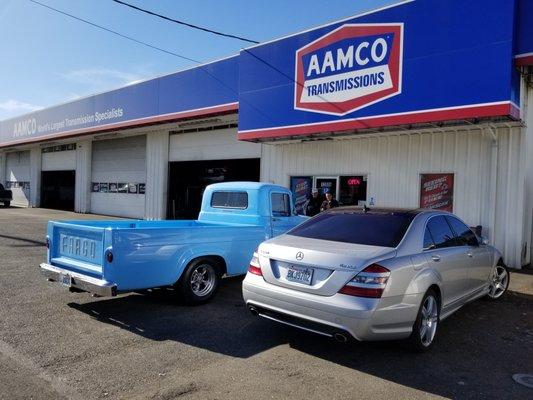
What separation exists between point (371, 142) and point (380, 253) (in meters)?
9.08

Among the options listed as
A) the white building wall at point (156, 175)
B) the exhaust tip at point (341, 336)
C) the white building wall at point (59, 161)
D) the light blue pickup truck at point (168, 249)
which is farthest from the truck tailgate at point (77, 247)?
the white building wall at point (59, 161)

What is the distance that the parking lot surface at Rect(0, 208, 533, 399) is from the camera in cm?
400

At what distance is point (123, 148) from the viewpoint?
2419 centimetres

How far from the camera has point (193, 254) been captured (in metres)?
6.50

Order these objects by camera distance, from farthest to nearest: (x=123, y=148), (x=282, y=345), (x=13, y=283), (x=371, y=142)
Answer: (x=123, y=148) < (x=371, y=142) < (x=13, y=283) < (x=282, y=345)

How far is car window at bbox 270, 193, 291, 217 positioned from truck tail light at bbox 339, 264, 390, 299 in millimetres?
3725

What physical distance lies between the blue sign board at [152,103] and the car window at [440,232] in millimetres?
11017

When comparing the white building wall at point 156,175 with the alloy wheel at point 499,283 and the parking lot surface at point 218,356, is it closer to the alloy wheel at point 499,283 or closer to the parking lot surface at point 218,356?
the parking lot surface at point 218,356

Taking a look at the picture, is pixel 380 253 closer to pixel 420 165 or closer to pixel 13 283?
pixel 13 283

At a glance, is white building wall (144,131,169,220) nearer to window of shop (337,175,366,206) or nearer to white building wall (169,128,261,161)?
white building wall (169,128,261,161)

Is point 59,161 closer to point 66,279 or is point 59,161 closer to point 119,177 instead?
point 119,177

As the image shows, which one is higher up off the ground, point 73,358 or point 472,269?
point 472,269

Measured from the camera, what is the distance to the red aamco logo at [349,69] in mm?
11172

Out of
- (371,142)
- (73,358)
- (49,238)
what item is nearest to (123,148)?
(371,142)
